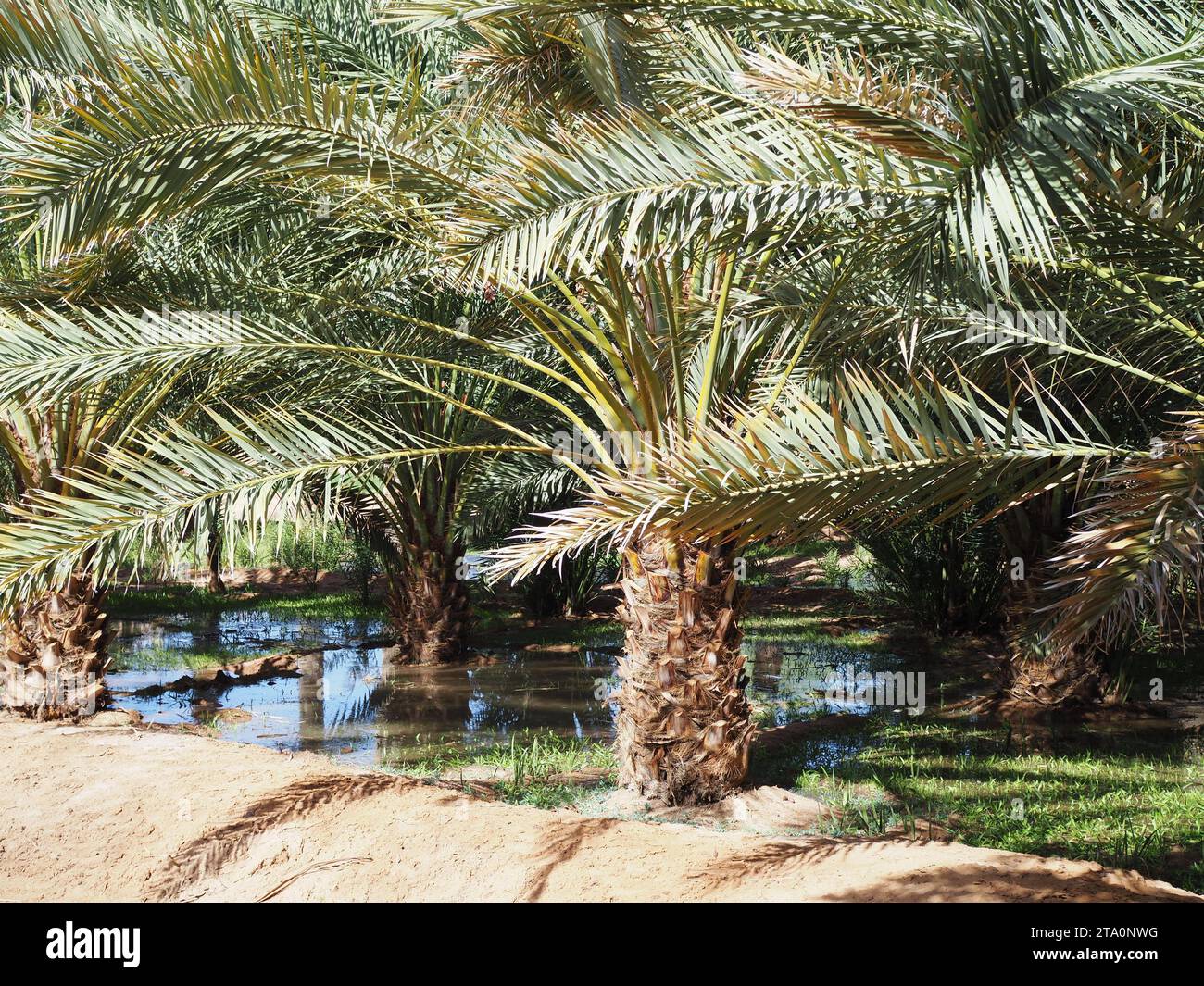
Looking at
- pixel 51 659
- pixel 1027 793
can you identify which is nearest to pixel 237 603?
pixel 51 659

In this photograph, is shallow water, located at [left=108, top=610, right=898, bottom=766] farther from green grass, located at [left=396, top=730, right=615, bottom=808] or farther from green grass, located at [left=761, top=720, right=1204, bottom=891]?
green grass, located at [left=761, top=720, right=1204, bottom=891]

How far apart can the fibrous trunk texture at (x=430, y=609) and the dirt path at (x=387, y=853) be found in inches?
190

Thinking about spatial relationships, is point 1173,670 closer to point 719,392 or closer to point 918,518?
point 918,518

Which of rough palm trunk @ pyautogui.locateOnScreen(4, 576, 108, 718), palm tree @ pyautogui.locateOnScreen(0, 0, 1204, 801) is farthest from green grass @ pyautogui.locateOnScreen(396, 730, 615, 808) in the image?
rough palm trunk @ pyautogui.locateOnScreen(4, 576, 108, 718)

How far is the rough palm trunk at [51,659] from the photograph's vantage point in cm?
782

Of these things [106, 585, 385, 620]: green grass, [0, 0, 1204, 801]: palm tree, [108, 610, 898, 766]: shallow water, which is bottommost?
[108, 610, 898, 766]: shallow water

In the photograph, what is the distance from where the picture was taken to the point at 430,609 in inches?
428

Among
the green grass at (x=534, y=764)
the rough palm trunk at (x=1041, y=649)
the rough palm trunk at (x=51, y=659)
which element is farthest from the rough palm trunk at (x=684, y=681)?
the rough palm trunk at (x=51, y=659)

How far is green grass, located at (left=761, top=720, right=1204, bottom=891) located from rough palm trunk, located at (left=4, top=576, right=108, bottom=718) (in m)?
4.81

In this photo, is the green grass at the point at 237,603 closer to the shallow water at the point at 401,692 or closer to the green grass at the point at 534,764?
the shallow water at the point at 401,692

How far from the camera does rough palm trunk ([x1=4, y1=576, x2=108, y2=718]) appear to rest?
7816 mm

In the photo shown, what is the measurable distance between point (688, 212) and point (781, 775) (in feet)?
12.3

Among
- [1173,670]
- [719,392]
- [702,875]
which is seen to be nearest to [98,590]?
[719,392]

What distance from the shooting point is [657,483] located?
3688 mm
